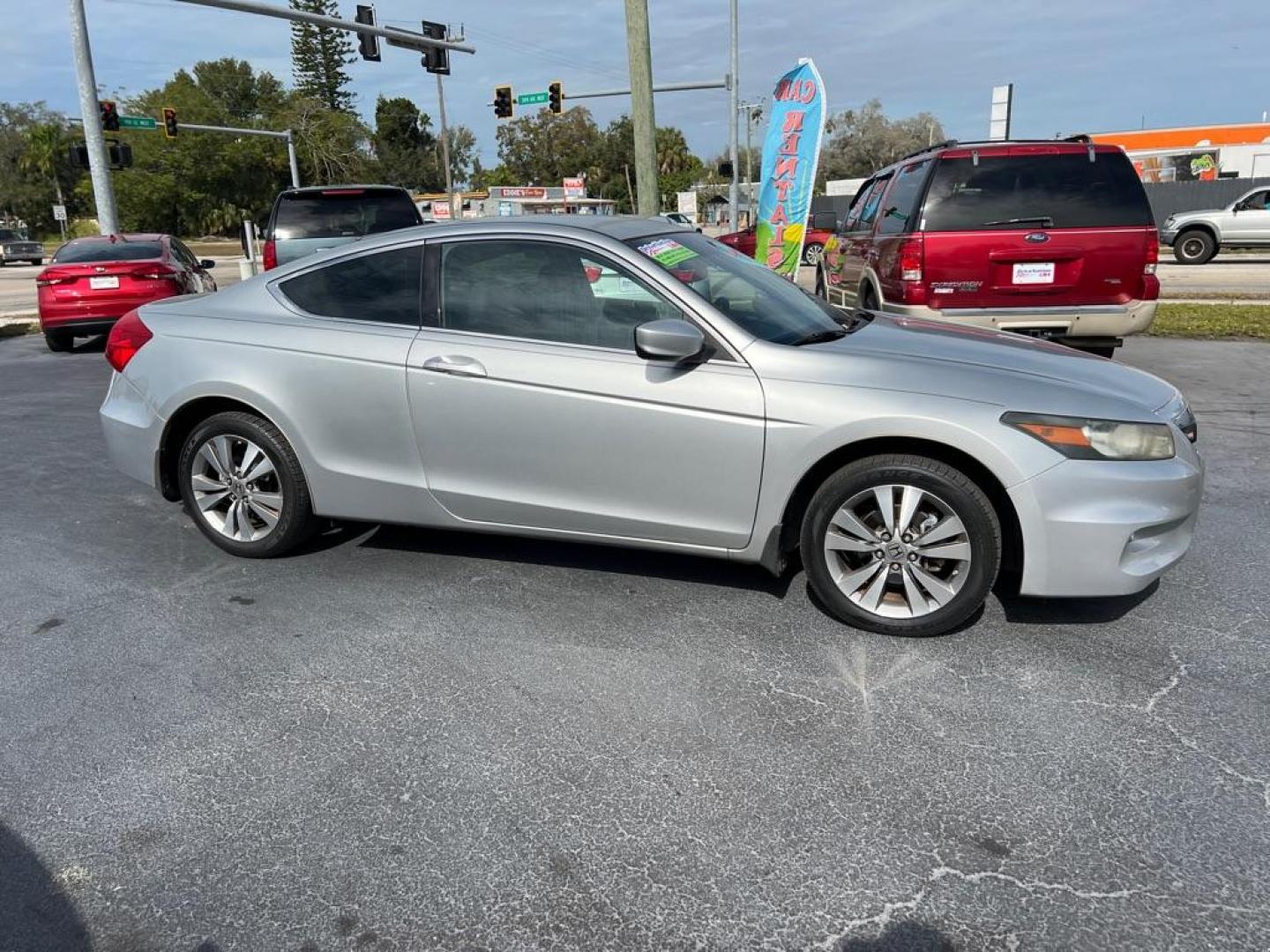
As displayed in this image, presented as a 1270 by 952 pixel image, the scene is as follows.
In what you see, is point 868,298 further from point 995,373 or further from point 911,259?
point 995,373

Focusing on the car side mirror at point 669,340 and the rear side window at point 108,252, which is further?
the rear side window at point 108,252

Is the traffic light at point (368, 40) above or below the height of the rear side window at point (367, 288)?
above

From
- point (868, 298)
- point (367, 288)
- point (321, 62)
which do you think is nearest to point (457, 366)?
point (367, 288)

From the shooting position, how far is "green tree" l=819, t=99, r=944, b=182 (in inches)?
3907

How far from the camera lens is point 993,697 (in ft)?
10.7

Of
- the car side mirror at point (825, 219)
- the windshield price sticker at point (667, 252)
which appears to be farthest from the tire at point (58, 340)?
the windshield price sticker at point (667, 252)

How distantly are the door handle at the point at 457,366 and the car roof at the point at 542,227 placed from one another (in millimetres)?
602

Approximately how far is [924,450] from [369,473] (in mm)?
2367

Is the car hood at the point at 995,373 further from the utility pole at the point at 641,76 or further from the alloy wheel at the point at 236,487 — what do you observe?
the utility pole at the point at 641,76

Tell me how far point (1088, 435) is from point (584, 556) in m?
2.28

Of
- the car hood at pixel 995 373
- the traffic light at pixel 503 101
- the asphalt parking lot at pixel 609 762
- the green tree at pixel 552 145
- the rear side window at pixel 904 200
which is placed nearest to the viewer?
the asphalt parking lot at pixel 609 762

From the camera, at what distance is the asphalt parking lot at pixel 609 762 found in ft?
7.61

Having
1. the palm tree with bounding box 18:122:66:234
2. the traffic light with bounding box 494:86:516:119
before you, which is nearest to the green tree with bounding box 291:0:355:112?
the palm tree with bounding box 18:122:66:234

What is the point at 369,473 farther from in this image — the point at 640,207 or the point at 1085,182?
the point at 640,207
